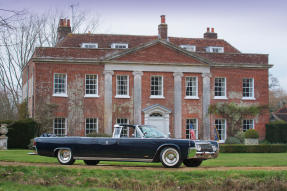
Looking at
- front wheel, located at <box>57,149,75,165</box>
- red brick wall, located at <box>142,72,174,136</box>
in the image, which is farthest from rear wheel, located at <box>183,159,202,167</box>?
red brick wall, located at <box>142,72,174,136</box>

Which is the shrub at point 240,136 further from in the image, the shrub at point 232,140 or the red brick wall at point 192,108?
the red brick wall at point 192,108

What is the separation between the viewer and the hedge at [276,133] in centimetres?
3538

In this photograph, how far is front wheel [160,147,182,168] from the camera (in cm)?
1576

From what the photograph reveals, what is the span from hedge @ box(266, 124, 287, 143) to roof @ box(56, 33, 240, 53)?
7749 millimetres

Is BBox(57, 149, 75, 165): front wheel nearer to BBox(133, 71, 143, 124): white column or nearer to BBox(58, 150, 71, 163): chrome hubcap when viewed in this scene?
BBox(58, 150, 71, 163): chrome hubcap

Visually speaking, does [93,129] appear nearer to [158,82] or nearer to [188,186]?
[158,82]

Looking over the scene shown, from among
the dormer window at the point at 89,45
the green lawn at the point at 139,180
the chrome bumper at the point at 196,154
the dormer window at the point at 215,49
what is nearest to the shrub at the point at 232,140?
the dormer window at the point at 215,49

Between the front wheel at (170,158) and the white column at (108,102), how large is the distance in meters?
17.4

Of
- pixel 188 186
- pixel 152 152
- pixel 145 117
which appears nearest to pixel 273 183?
pixel 188 186

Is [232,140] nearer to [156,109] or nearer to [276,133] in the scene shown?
[276,133]

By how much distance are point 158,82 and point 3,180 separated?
20.0 meters

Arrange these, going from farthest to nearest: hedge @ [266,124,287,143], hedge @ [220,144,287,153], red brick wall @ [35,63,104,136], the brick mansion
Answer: hedge @ [266,124,287,143] < the brick mansion < red brick wall @ [35,63,104,136] < hedge @ [220,144,287,153]

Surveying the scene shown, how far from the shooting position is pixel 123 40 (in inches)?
1476

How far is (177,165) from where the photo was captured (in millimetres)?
15914
